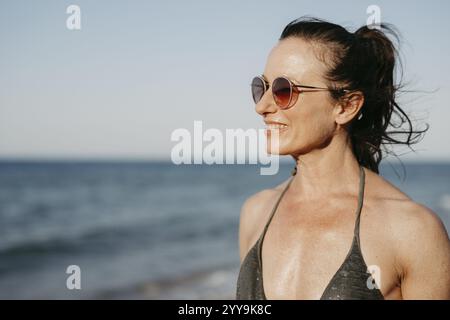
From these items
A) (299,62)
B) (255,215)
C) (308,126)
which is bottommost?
(255,215)

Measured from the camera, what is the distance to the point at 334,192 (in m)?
3.03

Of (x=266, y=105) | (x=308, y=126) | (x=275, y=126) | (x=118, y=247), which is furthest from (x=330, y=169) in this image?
(x=118, y=247)

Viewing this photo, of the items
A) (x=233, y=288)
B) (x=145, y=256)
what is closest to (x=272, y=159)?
(x=233, y=288)

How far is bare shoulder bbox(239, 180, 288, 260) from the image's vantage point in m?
3.25

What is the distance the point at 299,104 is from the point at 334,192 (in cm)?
54

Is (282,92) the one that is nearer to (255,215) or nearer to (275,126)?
(275,126)

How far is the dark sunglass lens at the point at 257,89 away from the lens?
307cm

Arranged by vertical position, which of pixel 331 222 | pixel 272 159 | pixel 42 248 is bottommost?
pixel 42 248

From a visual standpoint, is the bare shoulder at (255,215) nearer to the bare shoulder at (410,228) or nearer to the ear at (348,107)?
the ear at (348,107)

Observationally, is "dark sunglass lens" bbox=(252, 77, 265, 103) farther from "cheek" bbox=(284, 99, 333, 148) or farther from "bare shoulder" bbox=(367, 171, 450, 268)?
"bare shoulder" bbox=(367, 171, 450, 268)

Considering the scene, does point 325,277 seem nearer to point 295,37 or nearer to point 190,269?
point 295,37
